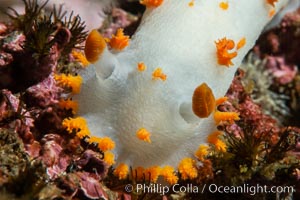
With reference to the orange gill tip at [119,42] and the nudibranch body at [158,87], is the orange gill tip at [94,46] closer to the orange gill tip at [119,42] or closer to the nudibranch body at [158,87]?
the nudibranch body at [158,87]

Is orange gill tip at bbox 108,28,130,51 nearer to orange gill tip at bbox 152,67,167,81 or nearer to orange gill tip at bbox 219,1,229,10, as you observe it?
orange gill tip at bbox 152,67,167,81

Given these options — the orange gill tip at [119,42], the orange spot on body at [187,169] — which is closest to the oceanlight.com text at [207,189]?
the orange spot on body at [187,169]

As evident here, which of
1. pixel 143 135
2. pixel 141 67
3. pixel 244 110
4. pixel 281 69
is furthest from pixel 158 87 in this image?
pixel 281 69

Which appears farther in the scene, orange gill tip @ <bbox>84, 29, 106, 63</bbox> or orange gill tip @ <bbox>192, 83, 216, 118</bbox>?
orange gill tip @ <bbox>84, 29, 106, 63</bbox>

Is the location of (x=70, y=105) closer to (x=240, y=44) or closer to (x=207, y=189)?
(x=207, y=189)

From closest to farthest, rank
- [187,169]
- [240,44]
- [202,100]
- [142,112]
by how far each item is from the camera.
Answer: [202,100]
[142,112]
[187,169]
[240,44]

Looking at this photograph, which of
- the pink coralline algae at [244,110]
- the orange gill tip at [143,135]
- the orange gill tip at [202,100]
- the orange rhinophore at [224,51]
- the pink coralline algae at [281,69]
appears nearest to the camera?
the orange gill tip at [202,100]

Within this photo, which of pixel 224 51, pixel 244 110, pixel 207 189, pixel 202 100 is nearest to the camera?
pixel 202 100

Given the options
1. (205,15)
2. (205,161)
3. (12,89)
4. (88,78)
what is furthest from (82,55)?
(205,161)

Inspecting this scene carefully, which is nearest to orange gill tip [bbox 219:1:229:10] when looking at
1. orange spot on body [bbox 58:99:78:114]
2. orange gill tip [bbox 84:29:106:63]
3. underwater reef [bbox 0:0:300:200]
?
underwater reef [bbox 0:0:300:200]
